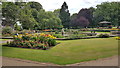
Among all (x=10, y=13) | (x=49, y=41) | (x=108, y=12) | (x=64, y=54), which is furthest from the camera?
(x=108, y=12)

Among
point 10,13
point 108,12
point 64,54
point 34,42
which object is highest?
point 108,12

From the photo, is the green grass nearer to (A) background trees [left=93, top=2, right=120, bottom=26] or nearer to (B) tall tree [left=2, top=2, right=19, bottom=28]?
(B) tall tree [left=2, top=2, right=19, bottom=28]

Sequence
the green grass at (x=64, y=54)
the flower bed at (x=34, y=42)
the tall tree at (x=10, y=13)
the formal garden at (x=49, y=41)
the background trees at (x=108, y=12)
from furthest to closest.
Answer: the background trees at (x=108, y=12) → the tall tree at (x=10, y=13) → the flower bed at (x=34, y=42) → the formal garden at (x=49, y=41) → the green grass at (x=64, y=54)

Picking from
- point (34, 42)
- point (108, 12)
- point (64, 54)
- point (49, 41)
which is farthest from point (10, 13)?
point (108, 12)

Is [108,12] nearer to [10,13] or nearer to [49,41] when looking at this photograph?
[10,13]

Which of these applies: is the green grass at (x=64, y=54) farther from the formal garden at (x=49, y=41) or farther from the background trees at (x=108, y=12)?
the background trees at (x=108, y=12)

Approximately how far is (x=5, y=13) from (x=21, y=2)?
3.75 meters

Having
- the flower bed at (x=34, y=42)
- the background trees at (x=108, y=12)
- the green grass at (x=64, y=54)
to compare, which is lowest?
the green grass at (x=64, y=54)

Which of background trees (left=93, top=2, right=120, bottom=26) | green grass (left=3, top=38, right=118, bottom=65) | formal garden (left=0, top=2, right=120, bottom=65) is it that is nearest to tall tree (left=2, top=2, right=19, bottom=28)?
formal garden (left=0, top=2, right=120, bottom=65)

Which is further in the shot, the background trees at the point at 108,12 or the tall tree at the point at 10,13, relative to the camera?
the background trees at the point at 108,12

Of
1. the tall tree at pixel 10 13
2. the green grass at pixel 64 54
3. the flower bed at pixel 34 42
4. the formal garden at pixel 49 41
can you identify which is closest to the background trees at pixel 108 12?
the formal garden at pixel 49 41

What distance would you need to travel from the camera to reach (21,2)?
63.7ft

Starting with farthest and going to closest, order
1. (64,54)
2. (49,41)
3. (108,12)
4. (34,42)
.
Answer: (108,12) → (49,41) → (34,42) → (64,54)

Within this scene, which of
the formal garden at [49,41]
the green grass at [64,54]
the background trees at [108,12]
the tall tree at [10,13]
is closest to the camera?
the green grass at [64,54]
